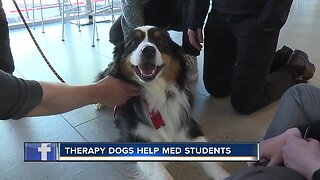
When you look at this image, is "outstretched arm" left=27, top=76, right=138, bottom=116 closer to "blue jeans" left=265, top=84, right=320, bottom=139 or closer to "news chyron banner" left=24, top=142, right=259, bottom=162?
"news chyron banner" left=24, top=142, right=259, bottom=162

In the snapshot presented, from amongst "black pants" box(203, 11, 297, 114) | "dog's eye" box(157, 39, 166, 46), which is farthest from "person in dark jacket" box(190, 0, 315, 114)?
"dog's eye" box(157, 39, 166, 46)

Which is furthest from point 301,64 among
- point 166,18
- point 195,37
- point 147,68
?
point 147,68

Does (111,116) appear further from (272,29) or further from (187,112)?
(272,29)

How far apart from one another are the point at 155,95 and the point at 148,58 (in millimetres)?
212

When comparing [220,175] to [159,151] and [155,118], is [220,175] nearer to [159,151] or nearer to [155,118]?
[155,118]

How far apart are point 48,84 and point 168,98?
0.73 metres

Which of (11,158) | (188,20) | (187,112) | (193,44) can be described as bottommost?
(11,158)

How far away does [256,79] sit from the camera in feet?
6.52

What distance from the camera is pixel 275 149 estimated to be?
1.01m

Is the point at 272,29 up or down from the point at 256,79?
up

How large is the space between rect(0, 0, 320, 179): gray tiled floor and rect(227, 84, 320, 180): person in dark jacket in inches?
20.2

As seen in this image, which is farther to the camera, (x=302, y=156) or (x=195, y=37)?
(x=195, y=37)

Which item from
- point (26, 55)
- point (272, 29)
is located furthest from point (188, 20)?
point (26, 55)

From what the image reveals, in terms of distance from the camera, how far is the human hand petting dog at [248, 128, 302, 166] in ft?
3.22
